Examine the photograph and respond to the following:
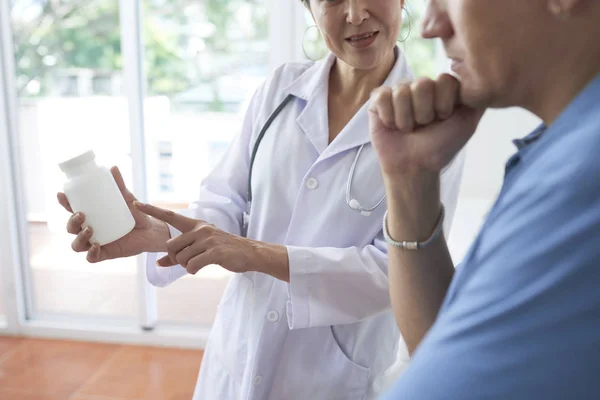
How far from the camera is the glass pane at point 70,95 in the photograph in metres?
2.93

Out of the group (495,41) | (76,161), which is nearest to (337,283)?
(76,161)

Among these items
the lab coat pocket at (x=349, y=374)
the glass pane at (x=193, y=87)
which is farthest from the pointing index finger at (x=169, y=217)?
the glass pane at (x=193, y=87)

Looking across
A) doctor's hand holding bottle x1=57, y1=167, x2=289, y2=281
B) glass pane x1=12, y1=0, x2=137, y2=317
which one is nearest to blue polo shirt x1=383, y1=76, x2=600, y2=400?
doctor's hand holding bottle x1=57, y1=167, x2=289, y2=281

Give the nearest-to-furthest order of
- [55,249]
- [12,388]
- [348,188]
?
[348,188] < [12,388] < [55,249]

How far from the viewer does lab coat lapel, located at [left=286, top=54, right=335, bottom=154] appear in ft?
3.96

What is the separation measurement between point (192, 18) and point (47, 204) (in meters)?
1.34

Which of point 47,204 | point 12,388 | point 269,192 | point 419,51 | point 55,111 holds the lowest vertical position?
point 12,388

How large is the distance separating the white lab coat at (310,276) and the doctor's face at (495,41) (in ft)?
1.83

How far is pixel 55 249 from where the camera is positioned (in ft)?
11.7

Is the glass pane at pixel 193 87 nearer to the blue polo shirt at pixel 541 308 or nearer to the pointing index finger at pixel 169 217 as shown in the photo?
the pointing index finger at pixel 169 217

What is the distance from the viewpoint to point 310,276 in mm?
1089

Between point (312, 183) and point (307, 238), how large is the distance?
113 millimetres

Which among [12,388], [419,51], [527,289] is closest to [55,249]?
[12,388]

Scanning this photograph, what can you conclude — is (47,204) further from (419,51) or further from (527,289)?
(527,289)
